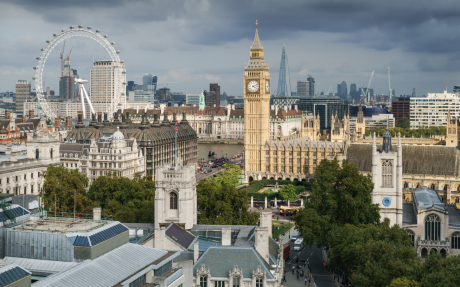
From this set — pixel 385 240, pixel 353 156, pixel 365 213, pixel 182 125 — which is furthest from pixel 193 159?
pixel 385 240

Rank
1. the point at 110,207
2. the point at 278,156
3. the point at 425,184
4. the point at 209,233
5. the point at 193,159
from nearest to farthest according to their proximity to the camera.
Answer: the point at 209,233 → the point at 110,207 → the point at 425,184 → the point at 278,156 → the point at 193,159

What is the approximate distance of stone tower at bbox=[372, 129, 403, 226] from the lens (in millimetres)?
66062

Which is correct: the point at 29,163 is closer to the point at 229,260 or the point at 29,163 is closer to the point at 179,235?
the point at 179,235

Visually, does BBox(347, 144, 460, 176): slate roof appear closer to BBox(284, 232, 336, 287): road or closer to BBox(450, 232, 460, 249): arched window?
BBox(284, 232, 336, 287): road

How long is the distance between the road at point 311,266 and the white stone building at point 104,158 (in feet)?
136

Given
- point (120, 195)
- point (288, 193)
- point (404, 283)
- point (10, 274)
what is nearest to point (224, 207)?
point (120, 195)

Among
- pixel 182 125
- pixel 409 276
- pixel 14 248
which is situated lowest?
pixel 409 276

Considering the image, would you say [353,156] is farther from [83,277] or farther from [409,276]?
[83,277]

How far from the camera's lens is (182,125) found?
520 ft

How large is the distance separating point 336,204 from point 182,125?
96.2 meters

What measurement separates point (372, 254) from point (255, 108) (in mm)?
88180

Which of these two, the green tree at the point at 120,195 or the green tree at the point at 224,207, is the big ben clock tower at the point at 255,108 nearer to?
the green tree at the point at 120,195

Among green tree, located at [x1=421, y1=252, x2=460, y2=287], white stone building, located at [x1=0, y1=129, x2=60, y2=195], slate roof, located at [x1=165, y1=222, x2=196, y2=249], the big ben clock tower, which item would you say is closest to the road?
slate roof, located at [x1=165, y1=222, x2=196, y2=249]

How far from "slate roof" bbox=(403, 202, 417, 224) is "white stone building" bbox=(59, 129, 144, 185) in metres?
50.8
